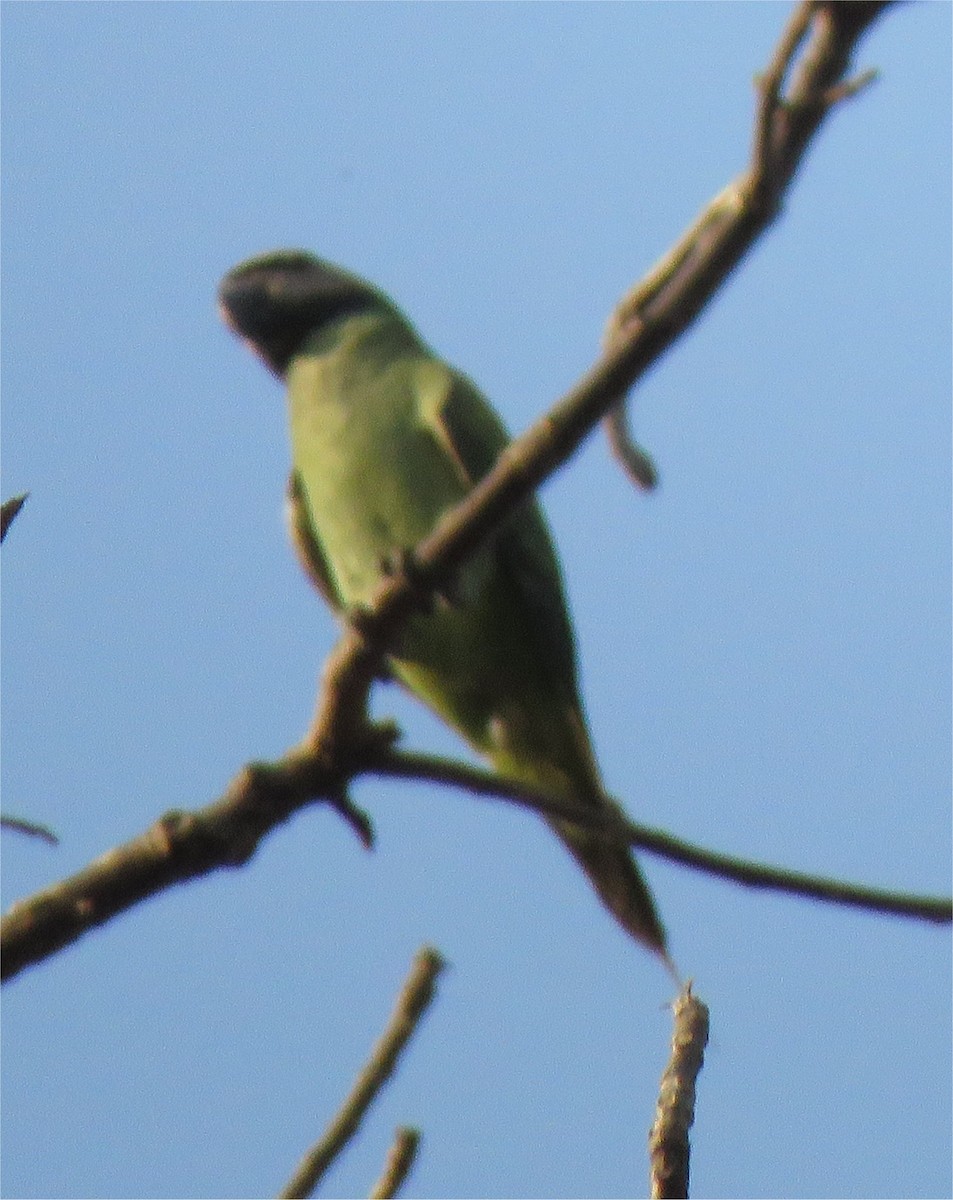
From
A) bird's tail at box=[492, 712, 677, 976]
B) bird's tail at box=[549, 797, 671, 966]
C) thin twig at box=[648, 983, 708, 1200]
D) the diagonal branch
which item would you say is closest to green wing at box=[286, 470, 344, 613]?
bird's tail at box=[492, 712, 677, 976]

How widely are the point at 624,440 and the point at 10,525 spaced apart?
3.17 feet

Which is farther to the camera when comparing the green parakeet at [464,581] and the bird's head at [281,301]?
the bird's head at [281,301]

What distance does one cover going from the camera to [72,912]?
2.24 m

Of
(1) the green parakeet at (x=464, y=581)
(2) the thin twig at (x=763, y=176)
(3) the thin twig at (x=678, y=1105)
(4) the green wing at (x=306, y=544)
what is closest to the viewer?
(2) the thin twig at (x=763, y=176)

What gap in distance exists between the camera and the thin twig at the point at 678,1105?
2.20 meters

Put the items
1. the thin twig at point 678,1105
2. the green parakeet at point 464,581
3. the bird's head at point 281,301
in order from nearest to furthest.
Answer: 1. the thin twig at point 678,1105
2. the green parakeet at point 464,581
3. the bird's head at point 281,301

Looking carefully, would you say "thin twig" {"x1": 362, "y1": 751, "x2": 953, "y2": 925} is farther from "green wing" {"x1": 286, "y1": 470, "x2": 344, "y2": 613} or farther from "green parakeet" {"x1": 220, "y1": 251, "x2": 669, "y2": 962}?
"green wing" {"x1": 286, "y1": 470, "x2": 344, "y2": 613}

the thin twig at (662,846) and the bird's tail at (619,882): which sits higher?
the bird's tail at (619,882)

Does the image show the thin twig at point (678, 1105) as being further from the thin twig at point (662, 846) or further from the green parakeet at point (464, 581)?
the green parakeet at point (464, 581)

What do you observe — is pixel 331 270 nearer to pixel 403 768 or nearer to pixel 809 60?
pixel 403 768

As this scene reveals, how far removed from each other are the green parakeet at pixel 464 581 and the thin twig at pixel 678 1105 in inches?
62.9

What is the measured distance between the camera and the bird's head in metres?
5.14

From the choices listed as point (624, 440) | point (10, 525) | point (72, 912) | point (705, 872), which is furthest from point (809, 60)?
point (72, 912)

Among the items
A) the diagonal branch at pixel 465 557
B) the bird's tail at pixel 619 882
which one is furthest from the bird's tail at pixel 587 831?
the diagonal branch at pixel 465 557
